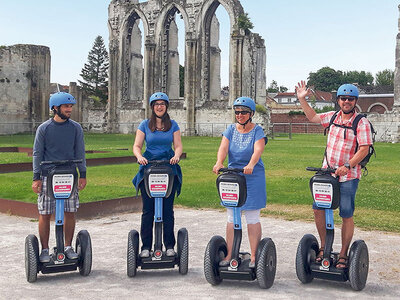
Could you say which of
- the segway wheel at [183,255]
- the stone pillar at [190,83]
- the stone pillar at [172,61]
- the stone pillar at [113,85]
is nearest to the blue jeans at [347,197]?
the segway wheel at [183,255]

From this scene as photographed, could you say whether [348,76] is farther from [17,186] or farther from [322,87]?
[17,186]

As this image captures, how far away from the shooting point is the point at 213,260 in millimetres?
4984

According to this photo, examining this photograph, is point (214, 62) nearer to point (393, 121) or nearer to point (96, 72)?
point (393, 121)

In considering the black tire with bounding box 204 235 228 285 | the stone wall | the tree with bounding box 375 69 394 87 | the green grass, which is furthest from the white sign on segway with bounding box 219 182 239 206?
the tree with bounding box 375 69 394 87

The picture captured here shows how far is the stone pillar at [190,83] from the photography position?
4291cm

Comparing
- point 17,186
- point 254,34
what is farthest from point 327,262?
point 254,34

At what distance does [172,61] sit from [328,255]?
41.9 m

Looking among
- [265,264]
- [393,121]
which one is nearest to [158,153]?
[265,264]

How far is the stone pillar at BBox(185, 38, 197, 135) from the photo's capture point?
42.9 metres

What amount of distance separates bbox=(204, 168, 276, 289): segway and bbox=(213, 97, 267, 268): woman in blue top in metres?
0.07

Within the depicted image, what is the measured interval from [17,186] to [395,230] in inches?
292

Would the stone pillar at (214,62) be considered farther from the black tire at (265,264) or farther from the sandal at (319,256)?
the black tire at (265,264)

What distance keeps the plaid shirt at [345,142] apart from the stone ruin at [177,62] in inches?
1410

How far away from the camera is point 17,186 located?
1132cm
